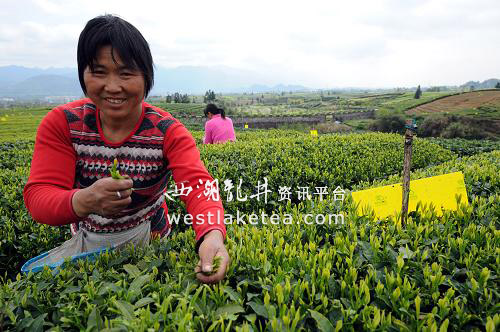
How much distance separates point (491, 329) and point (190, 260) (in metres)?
1.33

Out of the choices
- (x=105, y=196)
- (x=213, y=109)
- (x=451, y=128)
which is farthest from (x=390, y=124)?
(x=105, y=196)

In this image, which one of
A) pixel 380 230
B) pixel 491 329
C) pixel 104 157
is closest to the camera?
pixel 491 329

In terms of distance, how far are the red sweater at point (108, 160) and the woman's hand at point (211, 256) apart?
0.24 feet

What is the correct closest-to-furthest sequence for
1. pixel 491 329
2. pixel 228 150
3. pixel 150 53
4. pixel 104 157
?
pixel 491 329, pixel 150 53, pixel 104 157, pixel 228 150

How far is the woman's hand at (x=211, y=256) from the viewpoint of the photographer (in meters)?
1.31

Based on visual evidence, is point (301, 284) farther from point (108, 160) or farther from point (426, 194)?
point (426, 194)

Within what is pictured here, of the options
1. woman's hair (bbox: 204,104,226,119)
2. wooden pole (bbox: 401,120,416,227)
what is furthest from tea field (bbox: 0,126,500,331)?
woman's hair (bbox: 204,104,226,119)

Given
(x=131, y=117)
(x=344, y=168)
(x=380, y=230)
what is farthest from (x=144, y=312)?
(x=344, y=168)

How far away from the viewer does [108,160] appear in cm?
178

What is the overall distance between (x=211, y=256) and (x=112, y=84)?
98 centimetres

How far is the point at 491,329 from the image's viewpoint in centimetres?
111

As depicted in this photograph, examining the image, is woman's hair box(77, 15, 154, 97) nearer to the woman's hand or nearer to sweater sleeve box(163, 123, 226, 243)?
sweater sleeve box(163, 123, 226, 243)

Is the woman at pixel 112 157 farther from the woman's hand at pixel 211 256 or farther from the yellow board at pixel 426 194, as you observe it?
the yellow board at pixel 426 194

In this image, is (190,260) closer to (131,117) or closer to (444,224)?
(131,117)
